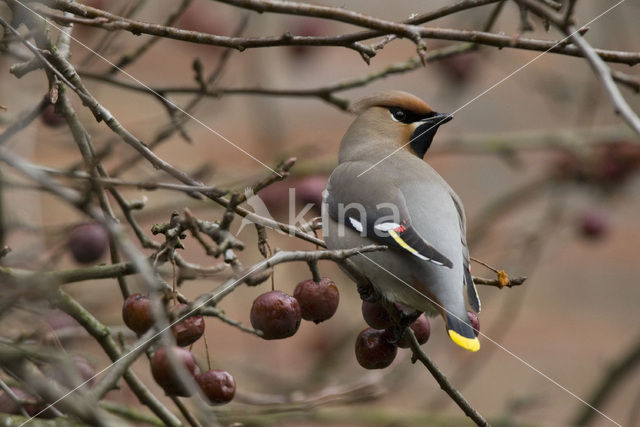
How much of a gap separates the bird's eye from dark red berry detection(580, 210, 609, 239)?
1361 millimetres

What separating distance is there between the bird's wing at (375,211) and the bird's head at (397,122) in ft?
0.85

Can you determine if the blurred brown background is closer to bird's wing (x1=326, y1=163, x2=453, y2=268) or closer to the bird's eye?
the bird's eye

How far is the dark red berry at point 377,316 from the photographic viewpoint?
1729mm

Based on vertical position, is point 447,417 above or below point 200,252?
below

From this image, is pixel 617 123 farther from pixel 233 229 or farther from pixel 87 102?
pixel 87 102

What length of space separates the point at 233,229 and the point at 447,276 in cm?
106

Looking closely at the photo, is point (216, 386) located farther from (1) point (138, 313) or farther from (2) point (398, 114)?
(2) point (398, 114)

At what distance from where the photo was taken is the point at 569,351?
3697 mm

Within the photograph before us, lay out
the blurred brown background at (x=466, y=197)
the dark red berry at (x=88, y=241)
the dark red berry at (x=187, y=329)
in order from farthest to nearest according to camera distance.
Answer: the blurred brown background at (x=466, y=197), the dark red berry at (x=88, y=241), the dark red berry at (x=187, y=329)

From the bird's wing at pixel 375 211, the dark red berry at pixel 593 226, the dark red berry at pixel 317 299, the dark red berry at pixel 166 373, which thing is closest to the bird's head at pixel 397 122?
the bird's wing at pixel 375 211

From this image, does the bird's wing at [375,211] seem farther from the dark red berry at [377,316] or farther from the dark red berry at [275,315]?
the dark red berry at [275,315]

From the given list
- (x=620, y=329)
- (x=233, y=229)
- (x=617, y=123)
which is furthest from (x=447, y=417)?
(x=617, y=123)

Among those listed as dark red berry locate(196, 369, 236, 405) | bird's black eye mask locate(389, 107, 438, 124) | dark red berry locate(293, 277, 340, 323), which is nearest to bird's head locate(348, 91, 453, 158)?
bird's black eye mask locate(389, 107, 438, 124)

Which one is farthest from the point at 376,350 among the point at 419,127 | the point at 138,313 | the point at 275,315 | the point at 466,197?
the point at 466,197
